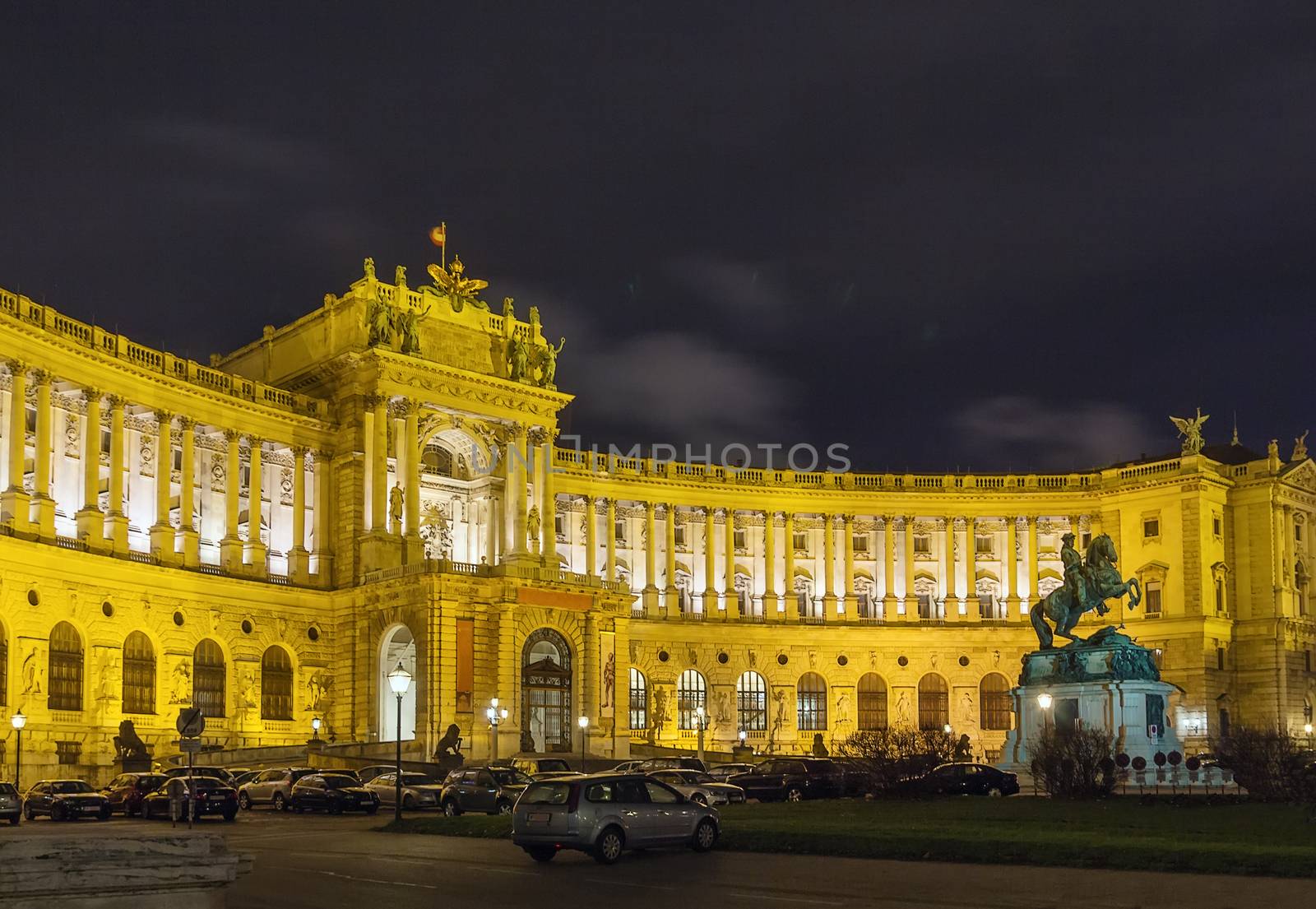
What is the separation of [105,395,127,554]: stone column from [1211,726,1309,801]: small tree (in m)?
45.5

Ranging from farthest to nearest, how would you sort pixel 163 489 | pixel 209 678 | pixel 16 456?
pixel 209 678 < pixel 163 489 < pixel 16 456

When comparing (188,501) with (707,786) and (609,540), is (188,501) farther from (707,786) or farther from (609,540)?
(707,786)

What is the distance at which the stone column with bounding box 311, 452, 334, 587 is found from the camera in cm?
7750

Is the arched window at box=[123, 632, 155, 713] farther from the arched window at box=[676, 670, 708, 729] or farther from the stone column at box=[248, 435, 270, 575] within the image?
the arched window at box=[676, 670, 708, 729]

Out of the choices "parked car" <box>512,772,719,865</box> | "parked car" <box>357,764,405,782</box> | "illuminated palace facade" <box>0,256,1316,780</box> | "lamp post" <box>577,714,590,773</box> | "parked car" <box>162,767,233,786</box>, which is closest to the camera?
"parked car" <box>512,772,719,865</box>

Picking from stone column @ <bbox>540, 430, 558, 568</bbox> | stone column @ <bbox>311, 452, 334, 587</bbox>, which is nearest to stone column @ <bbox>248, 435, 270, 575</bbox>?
stone column @ <bbox>311, 452, 334, 587</bbox>

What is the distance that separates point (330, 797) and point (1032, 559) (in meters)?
62.6

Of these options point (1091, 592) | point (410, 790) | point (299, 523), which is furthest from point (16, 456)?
point (1091, 592)

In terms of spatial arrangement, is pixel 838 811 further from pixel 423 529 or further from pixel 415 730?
pixel 423 529

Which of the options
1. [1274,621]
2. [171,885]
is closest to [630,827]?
[171,885]

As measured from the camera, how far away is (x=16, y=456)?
62000 millimetres

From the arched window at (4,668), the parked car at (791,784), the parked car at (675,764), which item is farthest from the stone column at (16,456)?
the parked car at (791,784)

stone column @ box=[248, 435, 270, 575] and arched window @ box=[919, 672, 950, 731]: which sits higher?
stone column @ box=[248, 435, 270, 575]

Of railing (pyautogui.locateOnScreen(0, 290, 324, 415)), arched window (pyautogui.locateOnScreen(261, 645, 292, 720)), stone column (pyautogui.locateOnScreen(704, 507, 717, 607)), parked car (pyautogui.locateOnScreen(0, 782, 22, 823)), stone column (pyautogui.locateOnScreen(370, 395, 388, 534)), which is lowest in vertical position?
parked car (pyautogui.locateOnScreen(0, 782, 22, 823))
